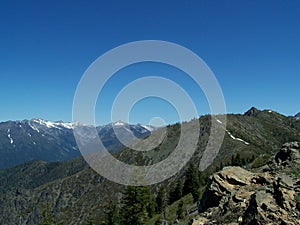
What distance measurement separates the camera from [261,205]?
1820cm

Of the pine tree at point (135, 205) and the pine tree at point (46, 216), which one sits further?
the pine tree at point (135, 205)

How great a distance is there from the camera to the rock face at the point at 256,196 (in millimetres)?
17609

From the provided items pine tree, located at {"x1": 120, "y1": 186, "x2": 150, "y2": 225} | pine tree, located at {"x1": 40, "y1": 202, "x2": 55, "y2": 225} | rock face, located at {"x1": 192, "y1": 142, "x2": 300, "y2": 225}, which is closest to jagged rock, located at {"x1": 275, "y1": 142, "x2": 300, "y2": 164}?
rock face, located at {"x1": 192, "y1": 142, "x2": 300, "y2": 225}

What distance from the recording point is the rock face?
17609 mm

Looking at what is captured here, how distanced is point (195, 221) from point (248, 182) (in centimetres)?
551

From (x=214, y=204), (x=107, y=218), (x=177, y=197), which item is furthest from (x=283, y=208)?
(x=177, y=197)

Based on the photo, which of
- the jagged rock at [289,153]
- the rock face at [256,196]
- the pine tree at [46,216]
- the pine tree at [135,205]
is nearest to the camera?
the rock face at [256,196]

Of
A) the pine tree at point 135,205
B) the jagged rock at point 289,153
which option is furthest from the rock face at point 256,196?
the pine tree at point 135,205

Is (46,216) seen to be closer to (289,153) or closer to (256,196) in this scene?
(289,153)

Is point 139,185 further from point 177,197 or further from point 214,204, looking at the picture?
point 177,197

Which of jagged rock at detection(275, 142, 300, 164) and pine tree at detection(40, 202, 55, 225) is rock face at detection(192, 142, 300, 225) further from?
pine tree at detection(40, 202, 55, 225)

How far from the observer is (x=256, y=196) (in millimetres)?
19078

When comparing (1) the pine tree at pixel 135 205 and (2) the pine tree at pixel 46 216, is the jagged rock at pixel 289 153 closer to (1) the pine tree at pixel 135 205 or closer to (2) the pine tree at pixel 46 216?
(1) the pine tree at pixel 135 205

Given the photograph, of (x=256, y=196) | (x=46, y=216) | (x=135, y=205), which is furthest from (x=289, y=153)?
(x=46, y=216)
